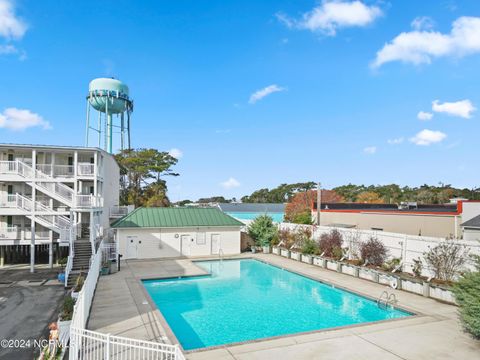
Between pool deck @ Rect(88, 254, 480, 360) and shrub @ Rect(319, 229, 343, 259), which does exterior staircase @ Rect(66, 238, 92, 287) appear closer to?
pool deck @ Rect(88, 254, 480, 360)

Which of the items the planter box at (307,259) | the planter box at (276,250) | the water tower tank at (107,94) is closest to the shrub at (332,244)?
the planter box at (307,259)

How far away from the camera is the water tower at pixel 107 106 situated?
40844mm

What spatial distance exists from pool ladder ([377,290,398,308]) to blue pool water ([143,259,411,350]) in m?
0.25

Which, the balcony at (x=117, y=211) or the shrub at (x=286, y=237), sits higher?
the balcony at (x=117, y=211)

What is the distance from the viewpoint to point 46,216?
24.1 m

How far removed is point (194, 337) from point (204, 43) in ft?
69.8

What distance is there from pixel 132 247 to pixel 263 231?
1095 centimetres

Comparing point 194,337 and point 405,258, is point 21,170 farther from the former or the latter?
point 405,258

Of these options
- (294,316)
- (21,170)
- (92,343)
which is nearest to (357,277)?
(294,316)

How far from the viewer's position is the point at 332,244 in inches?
883

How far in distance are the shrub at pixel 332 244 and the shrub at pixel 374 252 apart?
2250mm

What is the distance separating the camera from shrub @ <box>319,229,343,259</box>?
71.8 feet

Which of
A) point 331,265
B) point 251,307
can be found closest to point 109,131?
point 331,265

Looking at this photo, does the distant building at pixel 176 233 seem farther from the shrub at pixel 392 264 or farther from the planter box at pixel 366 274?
the shrub at pixel 392 264
